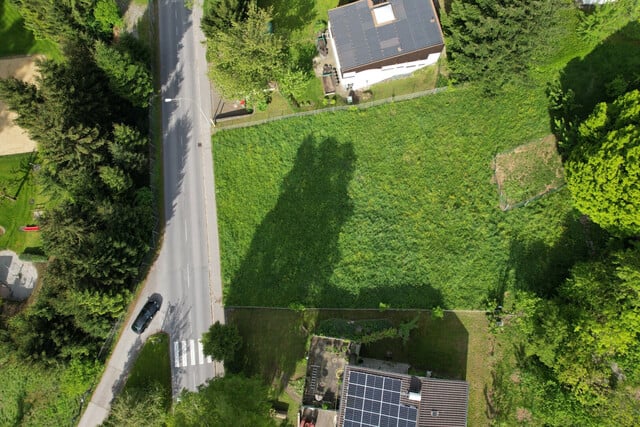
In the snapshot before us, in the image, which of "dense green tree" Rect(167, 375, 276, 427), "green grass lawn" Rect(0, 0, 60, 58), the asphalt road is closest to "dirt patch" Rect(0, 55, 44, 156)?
"green grass lawn" Rect(0, 0, 60, 58)

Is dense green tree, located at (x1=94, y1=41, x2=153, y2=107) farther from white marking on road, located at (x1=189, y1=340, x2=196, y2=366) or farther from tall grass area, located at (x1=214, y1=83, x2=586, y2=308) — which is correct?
white marking on road, located at (x1=189, y1=340, x2=196, y2=366)

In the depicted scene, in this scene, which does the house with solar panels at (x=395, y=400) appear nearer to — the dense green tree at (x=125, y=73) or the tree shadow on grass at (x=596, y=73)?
the tree shadow on grass at (x=596, y=73)

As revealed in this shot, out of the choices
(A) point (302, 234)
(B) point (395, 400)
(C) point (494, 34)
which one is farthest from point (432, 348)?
(C) point (494, 34)

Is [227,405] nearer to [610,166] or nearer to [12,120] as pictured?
[610,166]

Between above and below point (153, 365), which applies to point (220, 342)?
above

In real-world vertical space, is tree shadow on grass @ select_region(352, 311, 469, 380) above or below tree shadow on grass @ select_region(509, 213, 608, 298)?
below

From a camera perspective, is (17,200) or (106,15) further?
(17,200)
